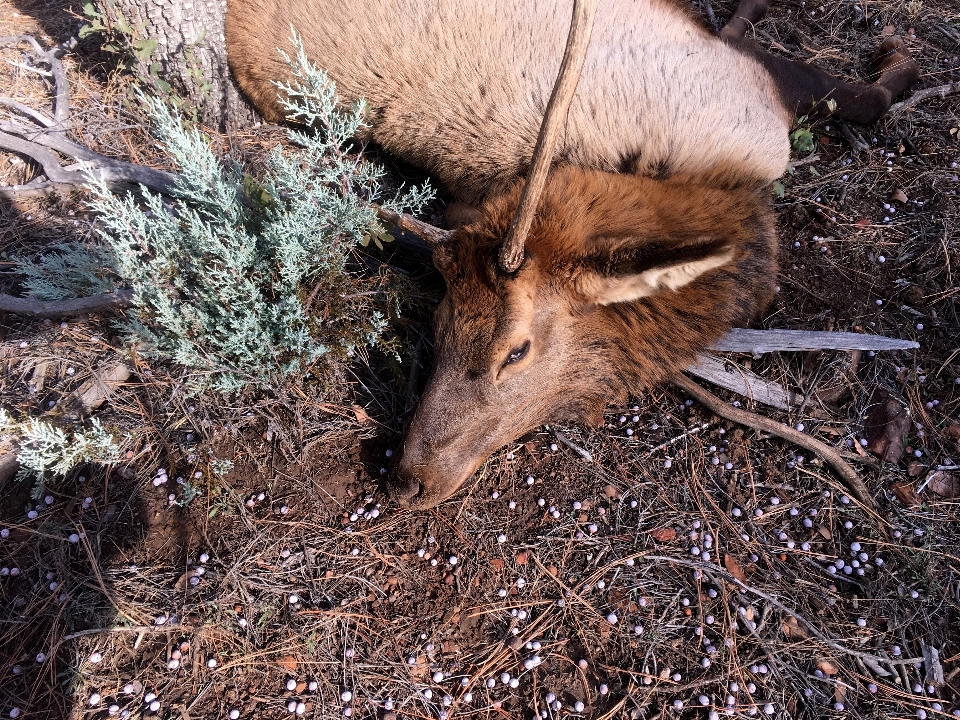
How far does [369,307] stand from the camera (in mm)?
3320

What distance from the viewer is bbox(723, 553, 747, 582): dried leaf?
276 centimetres

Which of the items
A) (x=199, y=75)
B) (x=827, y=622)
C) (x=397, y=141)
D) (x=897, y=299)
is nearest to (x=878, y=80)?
(x=897, y=299)

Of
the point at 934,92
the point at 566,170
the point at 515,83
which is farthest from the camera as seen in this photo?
the point at 934,92

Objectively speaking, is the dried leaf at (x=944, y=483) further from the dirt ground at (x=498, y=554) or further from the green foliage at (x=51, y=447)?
the green foliage at (x=51, y=447)

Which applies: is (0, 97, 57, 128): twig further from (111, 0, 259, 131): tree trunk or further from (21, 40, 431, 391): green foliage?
(21, 40, 431, 391): green foliage

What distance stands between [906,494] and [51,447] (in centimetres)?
423

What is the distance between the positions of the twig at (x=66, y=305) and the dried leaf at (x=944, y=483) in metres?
4.38

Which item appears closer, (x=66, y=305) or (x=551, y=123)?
(x=551, y=123)

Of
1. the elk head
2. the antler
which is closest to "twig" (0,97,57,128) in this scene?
the elk head

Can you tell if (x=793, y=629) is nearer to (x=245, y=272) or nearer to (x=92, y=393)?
(x=245, y=272)

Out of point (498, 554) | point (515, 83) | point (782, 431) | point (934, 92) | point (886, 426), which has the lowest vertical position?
point (498, 554)

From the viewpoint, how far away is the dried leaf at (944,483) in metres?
3.00

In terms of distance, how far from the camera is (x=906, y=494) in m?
2.99

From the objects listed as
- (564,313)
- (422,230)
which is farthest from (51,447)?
(564,313)
